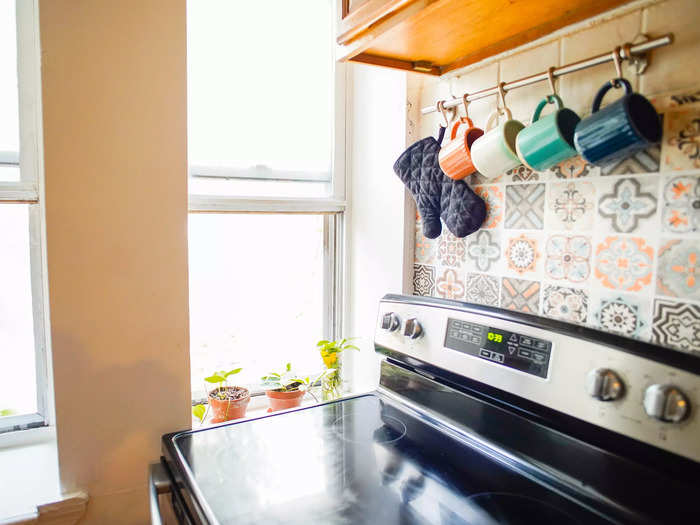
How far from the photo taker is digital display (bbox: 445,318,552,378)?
0.82m

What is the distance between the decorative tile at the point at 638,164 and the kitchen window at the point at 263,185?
0.86 m

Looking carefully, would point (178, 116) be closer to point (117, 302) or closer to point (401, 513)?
point (117, 302)

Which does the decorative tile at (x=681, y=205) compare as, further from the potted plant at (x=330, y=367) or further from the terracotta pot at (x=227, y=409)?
the terracotta pot at (x=227, y=409)

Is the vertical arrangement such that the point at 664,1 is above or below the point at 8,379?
above

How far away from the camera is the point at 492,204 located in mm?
1068

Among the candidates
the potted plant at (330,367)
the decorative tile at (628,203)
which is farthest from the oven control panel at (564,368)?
the potted plant at (330,367)

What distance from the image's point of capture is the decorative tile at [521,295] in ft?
3.21

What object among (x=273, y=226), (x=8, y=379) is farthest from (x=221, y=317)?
(x=8, y=379)

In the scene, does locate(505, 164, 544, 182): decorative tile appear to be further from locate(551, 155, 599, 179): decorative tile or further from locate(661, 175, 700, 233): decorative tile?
locate(661, 175, 700, 233): decorative tile

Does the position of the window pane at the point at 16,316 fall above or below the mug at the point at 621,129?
below

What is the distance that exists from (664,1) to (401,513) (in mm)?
871

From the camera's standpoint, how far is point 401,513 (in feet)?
2.37

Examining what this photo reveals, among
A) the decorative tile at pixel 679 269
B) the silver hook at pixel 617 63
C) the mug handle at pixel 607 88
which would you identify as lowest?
the decorative tile at pixel 679 269

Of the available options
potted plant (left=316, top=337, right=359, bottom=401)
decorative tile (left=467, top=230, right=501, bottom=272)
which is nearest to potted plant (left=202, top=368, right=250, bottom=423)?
potted plant (left=316, top=337, right=359, bottom=401)
